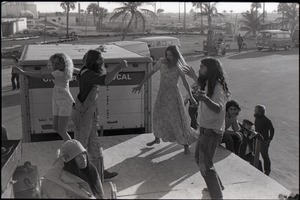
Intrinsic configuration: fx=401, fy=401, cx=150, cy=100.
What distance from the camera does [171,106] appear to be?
5453 millimetres

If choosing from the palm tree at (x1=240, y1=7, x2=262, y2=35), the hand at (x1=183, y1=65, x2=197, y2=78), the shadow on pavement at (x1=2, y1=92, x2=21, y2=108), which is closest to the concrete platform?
the hand at (x1=183, y1=65, x2=197, y2=78)

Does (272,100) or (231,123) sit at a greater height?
(231,123)

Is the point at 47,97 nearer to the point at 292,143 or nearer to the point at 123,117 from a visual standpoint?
the point at 123,117

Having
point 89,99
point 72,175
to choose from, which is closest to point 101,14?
point 89,99

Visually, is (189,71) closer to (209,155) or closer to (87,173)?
(209,155)

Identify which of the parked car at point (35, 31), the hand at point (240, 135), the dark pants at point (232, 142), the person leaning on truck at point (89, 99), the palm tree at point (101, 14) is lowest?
the dark pants at point (232, 142)

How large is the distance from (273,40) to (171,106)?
26520mm

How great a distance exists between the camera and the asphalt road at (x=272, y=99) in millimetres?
8133

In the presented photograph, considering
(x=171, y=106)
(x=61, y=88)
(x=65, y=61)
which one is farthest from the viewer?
(x=171, y=106)

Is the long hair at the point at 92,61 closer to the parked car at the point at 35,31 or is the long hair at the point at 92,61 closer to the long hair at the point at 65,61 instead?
the long hair at the point at 65,61

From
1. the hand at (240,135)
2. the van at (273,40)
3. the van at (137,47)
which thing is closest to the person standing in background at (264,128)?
the hand at (240,135)

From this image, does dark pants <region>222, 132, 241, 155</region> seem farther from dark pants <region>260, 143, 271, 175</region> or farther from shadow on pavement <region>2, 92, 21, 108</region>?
shadow on pavement <region>2, 92, 21, 108</region>

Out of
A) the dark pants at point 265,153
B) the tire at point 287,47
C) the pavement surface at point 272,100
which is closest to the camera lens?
the dark pants at point 265,153

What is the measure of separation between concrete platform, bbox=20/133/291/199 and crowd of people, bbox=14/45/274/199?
20cm
